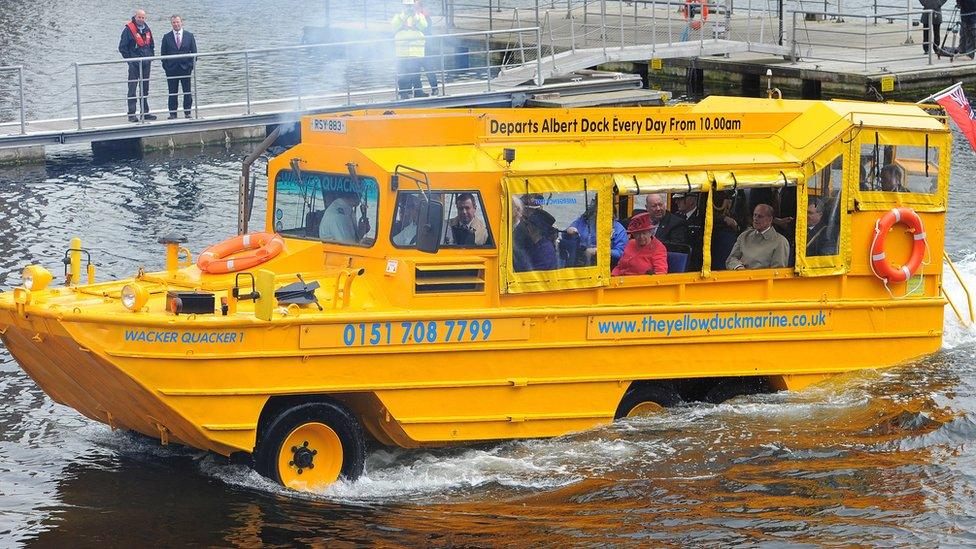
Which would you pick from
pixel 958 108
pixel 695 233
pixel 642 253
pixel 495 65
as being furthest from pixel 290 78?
pixel 642 253

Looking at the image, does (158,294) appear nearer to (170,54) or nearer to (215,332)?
(215,332)

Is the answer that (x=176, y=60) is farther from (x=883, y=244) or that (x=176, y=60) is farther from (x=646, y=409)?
(x=883, y=244)

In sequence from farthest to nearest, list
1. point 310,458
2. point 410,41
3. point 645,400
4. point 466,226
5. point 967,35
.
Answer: point 967,35 → point 410,41 → point 645,400 → point 466,226 → point 310,458

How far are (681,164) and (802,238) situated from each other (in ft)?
4.11

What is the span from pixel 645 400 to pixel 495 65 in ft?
59.8

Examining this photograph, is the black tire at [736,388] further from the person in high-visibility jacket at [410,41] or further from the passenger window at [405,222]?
the person in high-visibility jacket at [410,41]

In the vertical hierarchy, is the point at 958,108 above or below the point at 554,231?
above

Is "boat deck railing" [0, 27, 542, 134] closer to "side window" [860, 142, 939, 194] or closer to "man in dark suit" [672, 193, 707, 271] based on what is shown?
"side window" [860, 142, 939, 194]

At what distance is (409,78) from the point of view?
997 inches

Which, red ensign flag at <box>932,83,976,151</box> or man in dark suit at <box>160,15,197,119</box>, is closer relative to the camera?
red ensign flag at <box>932,83,976,151</box>

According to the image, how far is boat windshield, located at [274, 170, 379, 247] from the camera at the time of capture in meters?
10.5

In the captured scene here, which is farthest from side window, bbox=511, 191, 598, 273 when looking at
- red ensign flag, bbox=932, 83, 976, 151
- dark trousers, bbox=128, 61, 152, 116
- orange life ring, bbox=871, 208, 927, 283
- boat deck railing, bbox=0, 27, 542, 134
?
dark trousers, bbox=128, 61, 152, 116

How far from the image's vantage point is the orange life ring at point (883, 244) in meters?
11.9

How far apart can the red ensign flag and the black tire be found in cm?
315
